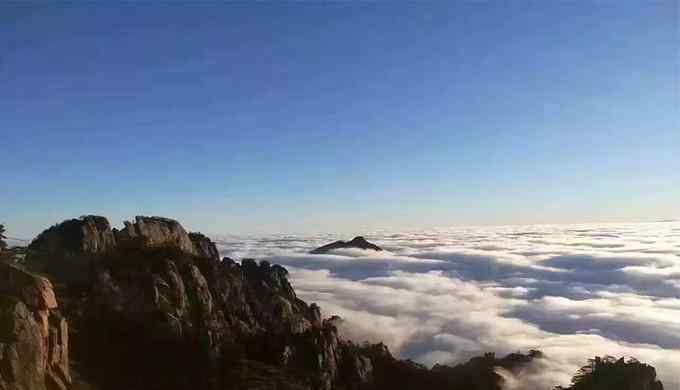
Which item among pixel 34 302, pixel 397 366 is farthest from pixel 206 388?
pixel 397 366

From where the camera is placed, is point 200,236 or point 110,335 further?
point 200,236

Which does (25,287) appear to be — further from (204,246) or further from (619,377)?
(619,377)

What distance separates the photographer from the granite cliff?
44.9 m

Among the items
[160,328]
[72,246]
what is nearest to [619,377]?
[160,328]

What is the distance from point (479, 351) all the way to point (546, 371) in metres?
39.2

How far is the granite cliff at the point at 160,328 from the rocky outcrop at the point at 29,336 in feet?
0.26

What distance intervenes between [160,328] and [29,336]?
2943 cm

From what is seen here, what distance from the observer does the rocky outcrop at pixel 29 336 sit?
129 feet

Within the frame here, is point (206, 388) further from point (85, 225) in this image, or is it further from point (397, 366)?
point (397, 366)

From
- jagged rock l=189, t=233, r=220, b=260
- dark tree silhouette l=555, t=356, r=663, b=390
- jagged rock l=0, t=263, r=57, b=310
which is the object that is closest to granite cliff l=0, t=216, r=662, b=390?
jagged rock l=0, t=263, r=57, b=310

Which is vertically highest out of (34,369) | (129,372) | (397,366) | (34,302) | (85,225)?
(85,225)

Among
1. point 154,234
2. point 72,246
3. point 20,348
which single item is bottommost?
point 20,348

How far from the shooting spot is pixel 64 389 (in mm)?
45250

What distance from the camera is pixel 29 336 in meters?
41.2
